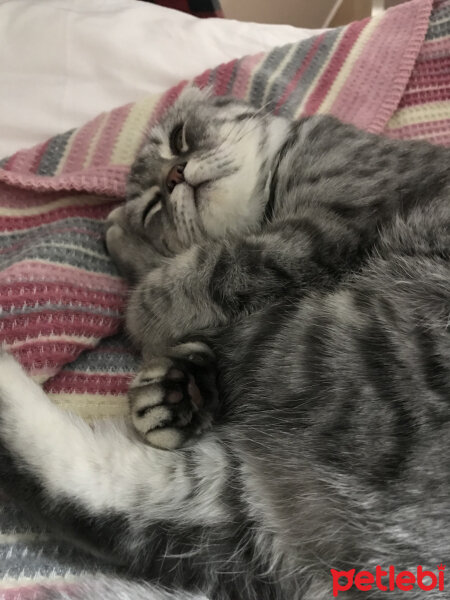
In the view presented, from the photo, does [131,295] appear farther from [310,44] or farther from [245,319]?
[310,44]

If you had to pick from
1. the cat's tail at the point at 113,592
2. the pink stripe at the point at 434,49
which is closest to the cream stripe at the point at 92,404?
the cat's tail at the point at 113,592

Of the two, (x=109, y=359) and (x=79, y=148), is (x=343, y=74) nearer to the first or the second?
(x=79, y=148)

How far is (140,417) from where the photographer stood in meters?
0.75

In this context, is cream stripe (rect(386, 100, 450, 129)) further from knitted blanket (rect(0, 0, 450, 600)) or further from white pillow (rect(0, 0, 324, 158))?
white pillow (rect(0, 0, 324, 158))

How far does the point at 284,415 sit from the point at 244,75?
900mm

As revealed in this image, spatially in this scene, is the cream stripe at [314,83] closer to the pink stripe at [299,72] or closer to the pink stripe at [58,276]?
the pink stripe at [299,72]

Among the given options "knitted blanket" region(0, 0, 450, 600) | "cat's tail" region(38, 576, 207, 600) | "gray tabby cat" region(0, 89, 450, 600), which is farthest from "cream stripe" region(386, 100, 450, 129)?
"cat's tail" region(38, 576, 207, 600)

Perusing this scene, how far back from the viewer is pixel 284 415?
2.38ft

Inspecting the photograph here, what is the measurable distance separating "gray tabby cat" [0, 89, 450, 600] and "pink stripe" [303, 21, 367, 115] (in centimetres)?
44

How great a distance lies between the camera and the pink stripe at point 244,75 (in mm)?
1318

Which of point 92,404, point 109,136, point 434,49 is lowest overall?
point 92,404

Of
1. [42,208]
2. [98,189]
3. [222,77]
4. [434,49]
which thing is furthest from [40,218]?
[434,49]

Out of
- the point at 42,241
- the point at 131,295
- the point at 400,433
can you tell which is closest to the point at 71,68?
the point at 42,241

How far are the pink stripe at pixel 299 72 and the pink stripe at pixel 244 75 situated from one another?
0.09 metres
